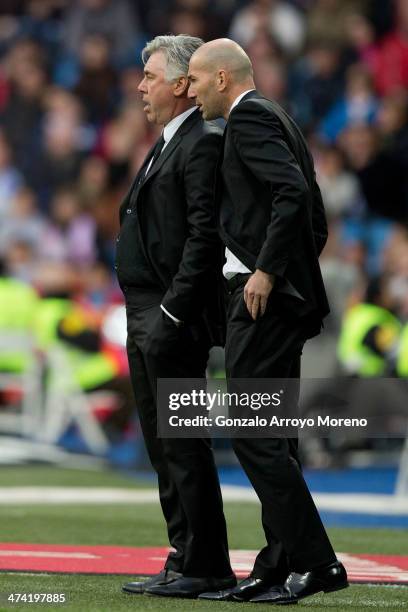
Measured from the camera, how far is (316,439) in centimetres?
1281

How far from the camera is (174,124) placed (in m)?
5.91

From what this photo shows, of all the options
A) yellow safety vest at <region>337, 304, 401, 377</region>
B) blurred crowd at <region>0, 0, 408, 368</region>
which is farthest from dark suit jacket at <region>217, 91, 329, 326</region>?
blurred crowd at <region>0, 0, 408, 368</region>

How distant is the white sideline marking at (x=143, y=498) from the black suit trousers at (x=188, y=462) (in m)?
4.05

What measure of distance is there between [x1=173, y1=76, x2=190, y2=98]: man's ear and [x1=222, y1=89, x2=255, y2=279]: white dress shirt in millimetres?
362

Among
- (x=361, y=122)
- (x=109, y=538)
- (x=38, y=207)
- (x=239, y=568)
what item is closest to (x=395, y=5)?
(x=361, y=122)

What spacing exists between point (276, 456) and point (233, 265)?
26.9 inches

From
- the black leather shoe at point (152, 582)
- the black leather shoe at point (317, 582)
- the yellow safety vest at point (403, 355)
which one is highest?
the black leather shoe at point (317, 582)

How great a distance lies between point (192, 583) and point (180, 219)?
1.33m

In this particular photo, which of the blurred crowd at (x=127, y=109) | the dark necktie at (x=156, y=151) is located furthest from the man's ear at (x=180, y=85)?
the blurred crowd at (x=127, y=109)

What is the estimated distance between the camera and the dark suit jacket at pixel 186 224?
560 centimetres

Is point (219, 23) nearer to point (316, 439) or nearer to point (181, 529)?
point (316, 439)

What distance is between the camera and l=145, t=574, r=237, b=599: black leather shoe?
5.71m

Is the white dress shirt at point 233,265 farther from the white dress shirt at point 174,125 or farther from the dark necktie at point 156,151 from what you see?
the dark necktie at point 156,151

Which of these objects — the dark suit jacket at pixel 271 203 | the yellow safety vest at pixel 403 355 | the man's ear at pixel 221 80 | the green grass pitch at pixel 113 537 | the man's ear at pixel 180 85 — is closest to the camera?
the dark suit jacket at pixel 271 203
